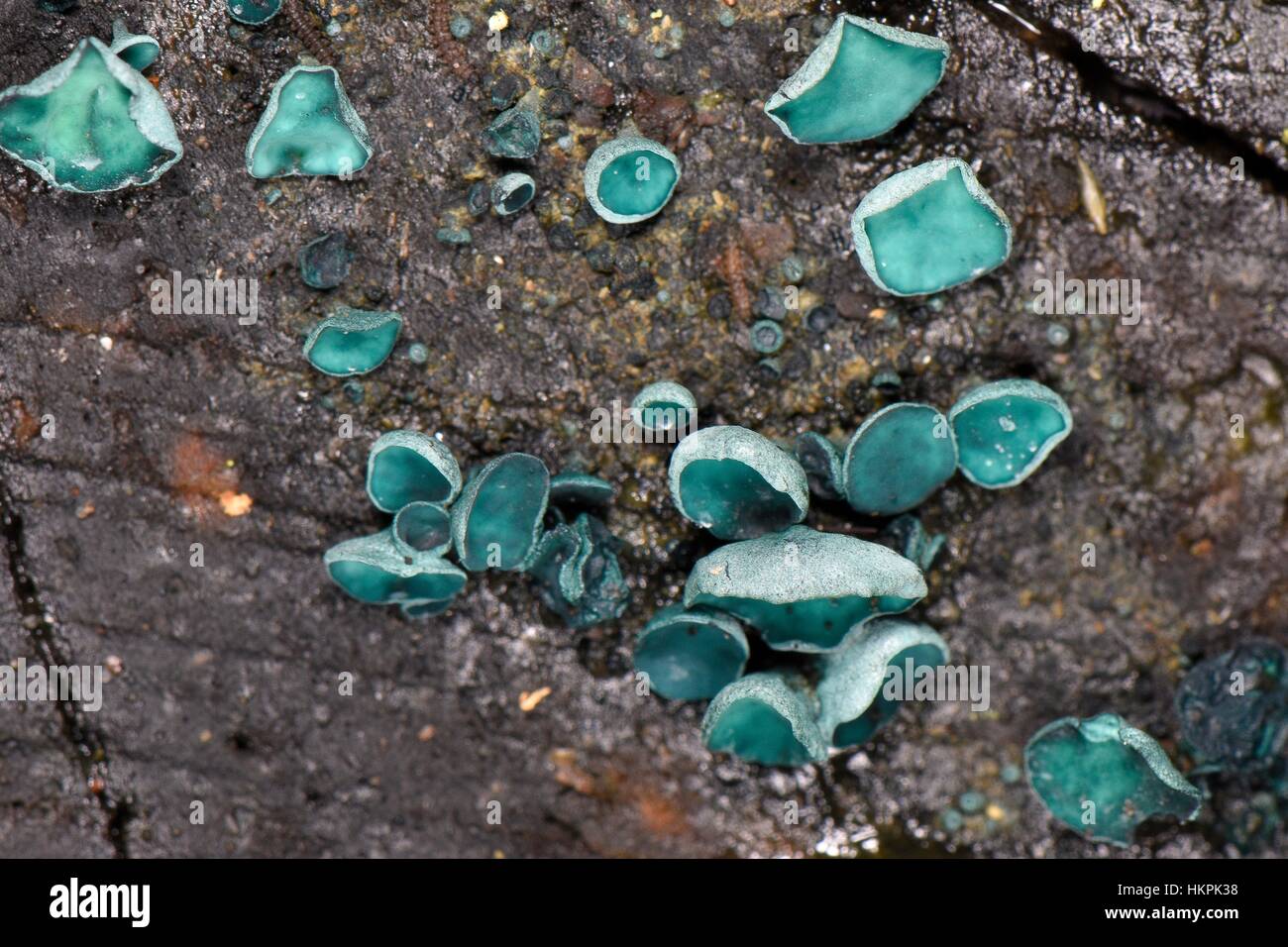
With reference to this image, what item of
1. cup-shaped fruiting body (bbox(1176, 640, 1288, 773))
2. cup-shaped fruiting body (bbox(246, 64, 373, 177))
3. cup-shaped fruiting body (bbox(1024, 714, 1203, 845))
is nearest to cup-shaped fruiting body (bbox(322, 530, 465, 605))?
cup-shaped fruiting body (bbox(246, 64, 373, 177))

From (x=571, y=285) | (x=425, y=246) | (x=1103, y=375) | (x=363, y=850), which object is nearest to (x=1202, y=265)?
(x=1103, y=375)

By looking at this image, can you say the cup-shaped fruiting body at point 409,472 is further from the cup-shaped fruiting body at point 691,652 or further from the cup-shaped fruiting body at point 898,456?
the cup-shaped fruiting body at point 898,456

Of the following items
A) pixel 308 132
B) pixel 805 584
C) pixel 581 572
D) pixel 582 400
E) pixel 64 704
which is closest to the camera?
pixel 805 584

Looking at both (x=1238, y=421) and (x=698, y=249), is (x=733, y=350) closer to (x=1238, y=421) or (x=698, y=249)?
(x=698, y=249)

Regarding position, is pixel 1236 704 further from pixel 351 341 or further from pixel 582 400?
pixel 351 341

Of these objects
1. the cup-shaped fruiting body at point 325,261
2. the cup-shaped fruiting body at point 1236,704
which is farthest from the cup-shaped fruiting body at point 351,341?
the cup-shaped fruiting body at point 1236,704

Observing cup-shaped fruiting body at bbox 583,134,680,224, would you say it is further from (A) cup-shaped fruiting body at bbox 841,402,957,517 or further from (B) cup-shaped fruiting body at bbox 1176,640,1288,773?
(B) cup-shaped fruiting body at bbox 1176,640,1288,773

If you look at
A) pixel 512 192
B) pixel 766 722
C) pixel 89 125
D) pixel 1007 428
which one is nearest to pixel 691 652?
pixel 766 722
